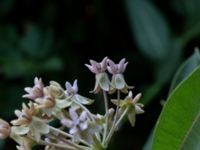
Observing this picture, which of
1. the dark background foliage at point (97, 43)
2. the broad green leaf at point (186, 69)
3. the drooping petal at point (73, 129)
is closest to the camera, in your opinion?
the drooping petal at point (73, 129)

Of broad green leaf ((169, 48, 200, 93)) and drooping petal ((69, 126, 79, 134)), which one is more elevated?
drooping petal ((69, 126, 79, 134))

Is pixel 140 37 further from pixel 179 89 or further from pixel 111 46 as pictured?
pixel 179 89

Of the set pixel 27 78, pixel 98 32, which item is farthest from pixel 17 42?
pixel 98 32

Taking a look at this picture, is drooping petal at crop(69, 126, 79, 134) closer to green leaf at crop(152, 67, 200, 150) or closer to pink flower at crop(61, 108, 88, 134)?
pink flower at crop(61, 108, 88, 134)

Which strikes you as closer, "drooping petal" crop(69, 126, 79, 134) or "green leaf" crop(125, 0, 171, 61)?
"drooping petal" crop(69, 126, 79, 134)

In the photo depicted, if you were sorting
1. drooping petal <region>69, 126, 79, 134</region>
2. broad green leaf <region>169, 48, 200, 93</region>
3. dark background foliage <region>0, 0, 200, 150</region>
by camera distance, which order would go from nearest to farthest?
1. drooping petal <region>69, 126, 79, 134</region>
2. broad green leaf <region>169, 48, 200, 93</region>
3. dark background foliage <region>0, 0, 200, 150</region>

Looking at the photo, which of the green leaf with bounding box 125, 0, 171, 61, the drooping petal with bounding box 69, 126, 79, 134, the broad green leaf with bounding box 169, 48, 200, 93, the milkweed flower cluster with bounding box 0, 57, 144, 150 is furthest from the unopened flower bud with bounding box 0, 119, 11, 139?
the green leaf with bounding box 125, 0, 171, 61

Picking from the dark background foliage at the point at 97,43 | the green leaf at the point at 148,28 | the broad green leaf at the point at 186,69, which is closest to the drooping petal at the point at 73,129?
the broad green leaf at the point at 186,69

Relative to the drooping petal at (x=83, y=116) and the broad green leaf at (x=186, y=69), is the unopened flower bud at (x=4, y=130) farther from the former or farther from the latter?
the broad green leaf at (x=186, y=69)
